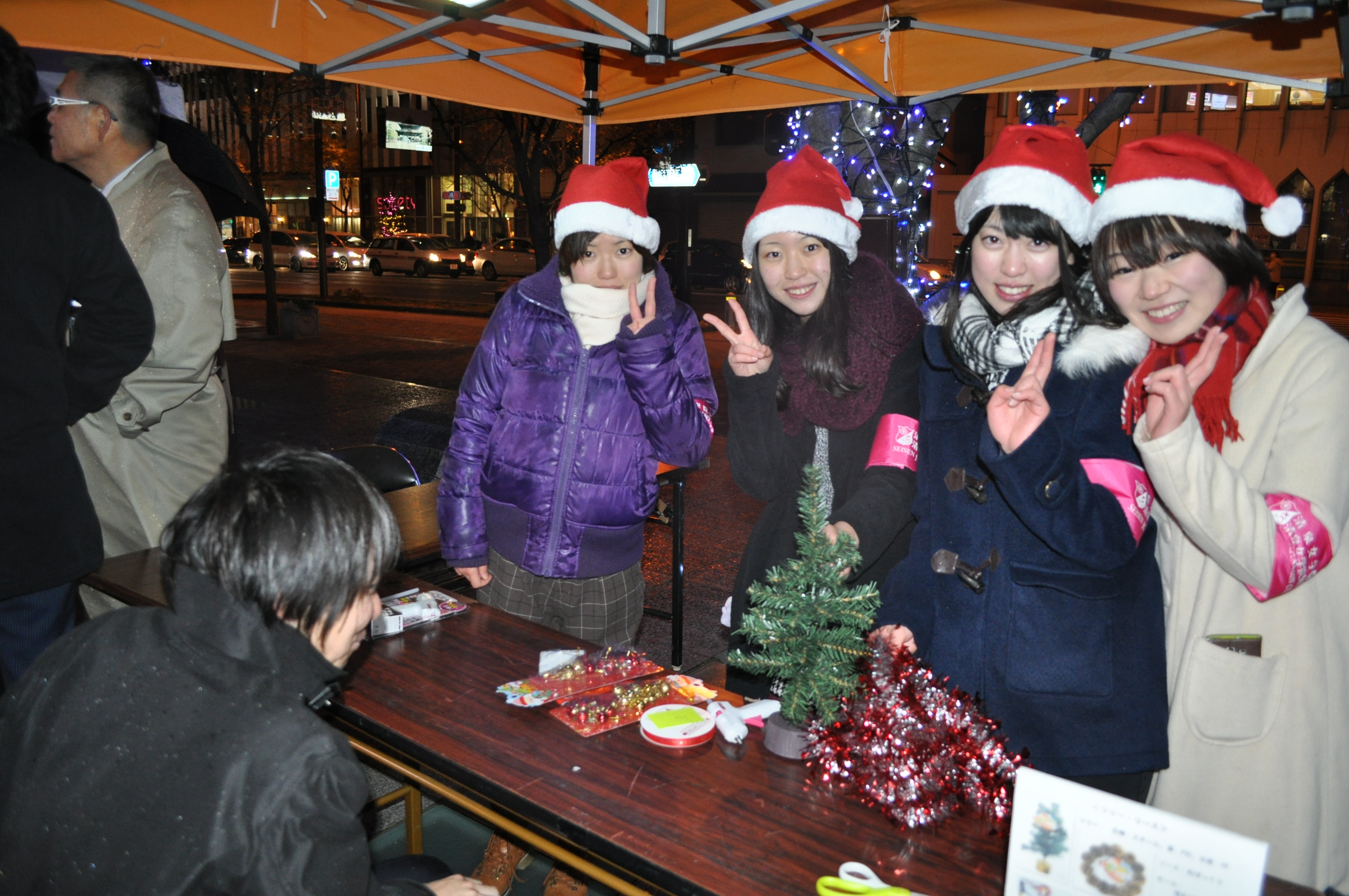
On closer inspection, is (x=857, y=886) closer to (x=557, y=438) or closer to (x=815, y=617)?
(x=815, y=617)

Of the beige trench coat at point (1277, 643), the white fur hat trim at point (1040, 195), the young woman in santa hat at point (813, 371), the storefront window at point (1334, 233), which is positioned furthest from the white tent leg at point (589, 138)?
the storefront window at point (1334, 233)

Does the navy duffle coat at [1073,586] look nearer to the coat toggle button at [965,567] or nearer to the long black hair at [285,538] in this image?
the coat toggle button at [965,567]

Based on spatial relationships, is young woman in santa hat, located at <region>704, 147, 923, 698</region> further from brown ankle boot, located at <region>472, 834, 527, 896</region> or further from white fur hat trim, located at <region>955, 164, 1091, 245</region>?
brown ankle boot, located at <region>472, 834, 527, 896</region>

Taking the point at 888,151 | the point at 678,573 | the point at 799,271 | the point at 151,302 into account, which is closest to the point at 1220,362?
the point at 799,271

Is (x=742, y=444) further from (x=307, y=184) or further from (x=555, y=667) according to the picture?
(x=307, y=184)

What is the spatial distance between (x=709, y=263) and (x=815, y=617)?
25630 mm

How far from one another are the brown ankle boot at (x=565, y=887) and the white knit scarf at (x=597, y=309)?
5.11 ft

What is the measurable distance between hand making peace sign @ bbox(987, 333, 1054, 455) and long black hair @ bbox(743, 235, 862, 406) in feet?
1.82

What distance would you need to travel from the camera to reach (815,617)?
5.65 ft

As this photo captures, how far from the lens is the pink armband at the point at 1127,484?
1.76m

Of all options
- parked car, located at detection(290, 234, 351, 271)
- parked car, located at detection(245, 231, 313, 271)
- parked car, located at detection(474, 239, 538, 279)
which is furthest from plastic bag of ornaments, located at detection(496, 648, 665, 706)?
parked car, located at detection(245, 231, 313, 271)

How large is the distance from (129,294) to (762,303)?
1.97m

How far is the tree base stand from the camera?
1.85m

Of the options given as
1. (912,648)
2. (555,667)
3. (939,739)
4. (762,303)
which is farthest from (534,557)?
(939,739)
